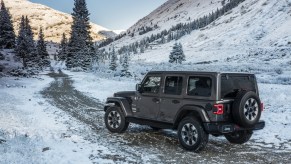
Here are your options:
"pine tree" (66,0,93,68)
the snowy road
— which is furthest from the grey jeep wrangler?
"pine tree" (66,0,93,68)

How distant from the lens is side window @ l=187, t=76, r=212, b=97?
972 centimetres

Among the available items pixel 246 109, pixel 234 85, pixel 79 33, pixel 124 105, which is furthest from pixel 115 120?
pixel 79 33

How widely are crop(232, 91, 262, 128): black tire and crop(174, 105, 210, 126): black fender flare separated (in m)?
0.80

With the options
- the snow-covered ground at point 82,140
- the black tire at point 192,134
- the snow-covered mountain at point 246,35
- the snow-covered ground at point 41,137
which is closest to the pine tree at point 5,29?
the snow-covered mountain at point 246,35

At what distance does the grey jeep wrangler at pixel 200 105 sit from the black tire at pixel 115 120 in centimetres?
77

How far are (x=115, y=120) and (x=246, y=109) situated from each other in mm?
4891

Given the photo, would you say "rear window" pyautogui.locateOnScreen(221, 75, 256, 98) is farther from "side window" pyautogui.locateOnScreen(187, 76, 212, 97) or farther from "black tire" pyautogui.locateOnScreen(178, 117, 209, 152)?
"black tire" pyautogui.locateOnScreen(178, 117, 209, 152)

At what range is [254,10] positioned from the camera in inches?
6481

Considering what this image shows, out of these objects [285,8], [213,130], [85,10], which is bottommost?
[213,130]

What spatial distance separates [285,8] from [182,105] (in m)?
138

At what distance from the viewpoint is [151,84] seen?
11500 millimetres

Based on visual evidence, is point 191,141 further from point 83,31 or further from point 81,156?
point 83,31

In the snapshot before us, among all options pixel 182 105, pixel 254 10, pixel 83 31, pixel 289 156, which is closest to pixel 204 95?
pixel 182 105

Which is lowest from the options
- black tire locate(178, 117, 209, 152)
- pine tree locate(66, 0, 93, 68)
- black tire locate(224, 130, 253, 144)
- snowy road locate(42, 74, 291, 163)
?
snowy road locate(42, 74, 291, 163)
